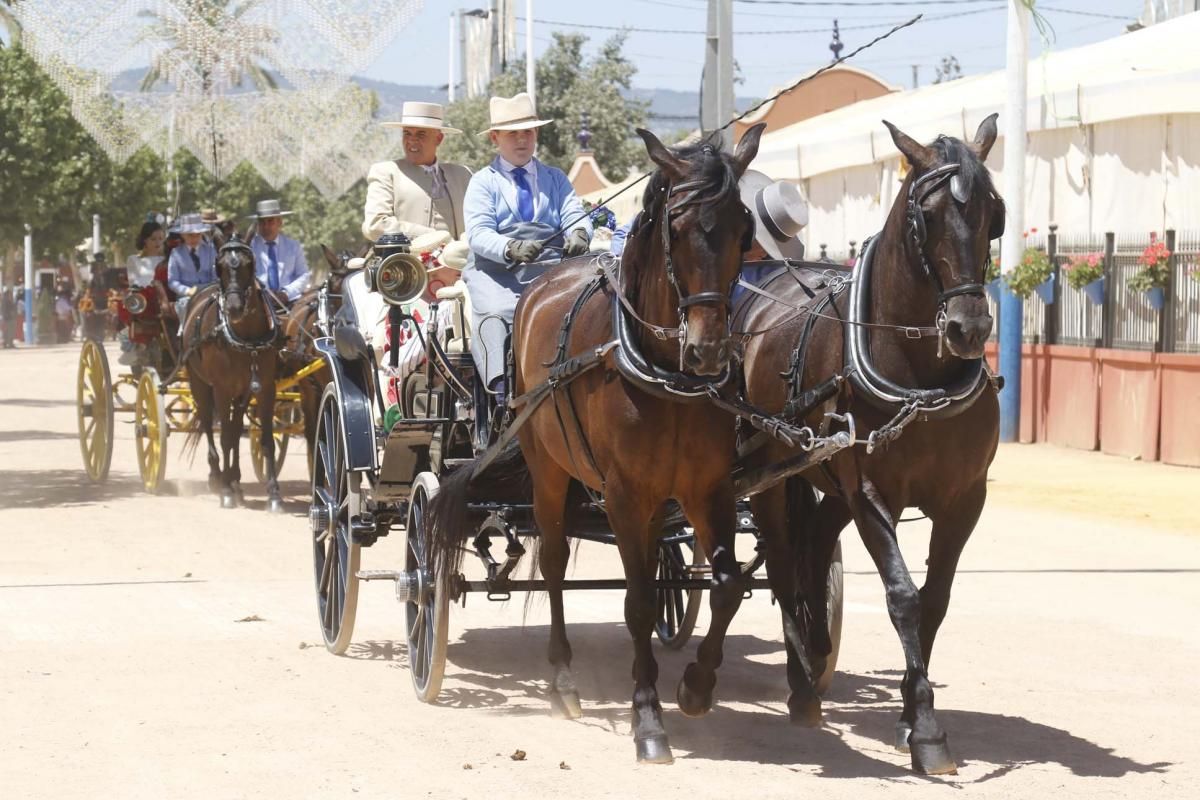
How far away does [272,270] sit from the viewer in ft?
54.7

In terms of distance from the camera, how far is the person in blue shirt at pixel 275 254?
16.6 meters

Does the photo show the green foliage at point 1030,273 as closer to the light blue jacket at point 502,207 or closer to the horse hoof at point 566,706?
the light blue jacket at point 502,207

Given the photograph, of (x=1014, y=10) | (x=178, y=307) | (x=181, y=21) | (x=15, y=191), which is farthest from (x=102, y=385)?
(x=15, y=191)

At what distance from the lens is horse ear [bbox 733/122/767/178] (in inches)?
245

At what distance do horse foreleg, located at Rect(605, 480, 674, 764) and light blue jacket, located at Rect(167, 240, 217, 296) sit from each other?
1065cm

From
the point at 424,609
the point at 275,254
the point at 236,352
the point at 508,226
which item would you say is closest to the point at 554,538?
the point at 424,609

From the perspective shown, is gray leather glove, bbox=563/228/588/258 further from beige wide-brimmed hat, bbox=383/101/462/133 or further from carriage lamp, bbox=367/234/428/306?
beige wide-brimmed hat, bbox=383/101/462/133

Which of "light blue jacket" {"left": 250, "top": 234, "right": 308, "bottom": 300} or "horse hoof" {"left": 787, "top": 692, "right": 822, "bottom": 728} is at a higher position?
"light blue jacket" {"left": 250, "top": 234, "right": 308, "bottom": 300}

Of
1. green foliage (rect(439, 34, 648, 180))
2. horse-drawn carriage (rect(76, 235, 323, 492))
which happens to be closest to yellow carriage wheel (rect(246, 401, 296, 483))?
horse-drawn carriage (rect(76, 235, 323, 492))

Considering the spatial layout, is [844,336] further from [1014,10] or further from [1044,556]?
[1014,10]

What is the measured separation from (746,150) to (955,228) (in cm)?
76

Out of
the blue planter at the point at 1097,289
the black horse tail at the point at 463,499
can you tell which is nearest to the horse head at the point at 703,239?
the black horse tail at the point at 463,499

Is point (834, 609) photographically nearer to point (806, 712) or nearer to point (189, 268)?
point (806, 712)

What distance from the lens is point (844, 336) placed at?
6.65 meters
